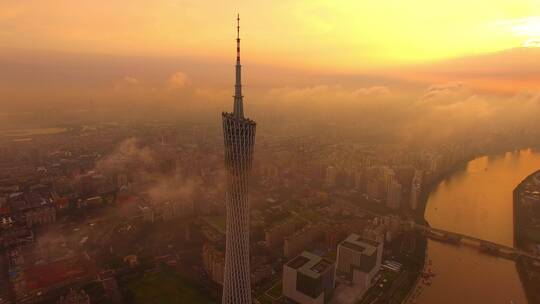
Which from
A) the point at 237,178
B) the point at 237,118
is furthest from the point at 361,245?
the point at 237,118

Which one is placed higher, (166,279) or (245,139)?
(245,139)

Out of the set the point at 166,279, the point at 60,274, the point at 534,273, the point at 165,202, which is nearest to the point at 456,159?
the point at 534,273

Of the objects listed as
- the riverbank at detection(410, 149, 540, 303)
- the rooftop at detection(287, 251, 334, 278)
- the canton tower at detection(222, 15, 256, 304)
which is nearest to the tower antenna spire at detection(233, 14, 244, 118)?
the canton tower at detection(222, 15, 256, 304)

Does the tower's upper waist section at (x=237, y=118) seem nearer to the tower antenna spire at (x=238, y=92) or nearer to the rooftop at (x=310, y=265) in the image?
the tower antenna spire at (x=238, y=92)

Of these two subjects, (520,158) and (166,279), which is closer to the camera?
(166,279)

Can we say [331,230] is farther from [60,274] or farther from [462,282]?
[60,274]

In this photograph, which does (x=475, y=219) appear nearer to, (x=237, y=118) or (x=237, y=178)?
(x=237, y=178)
